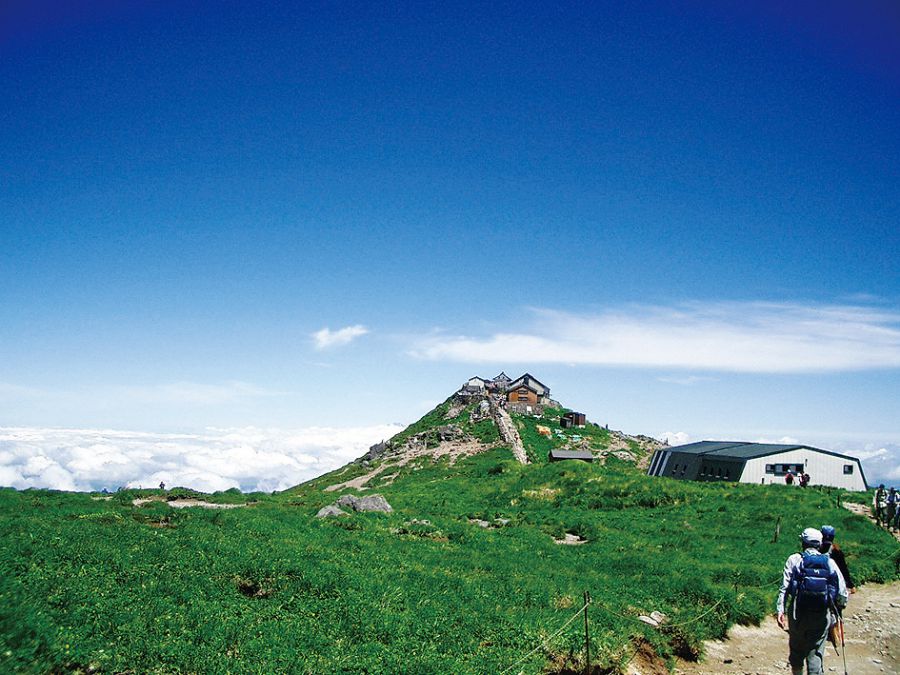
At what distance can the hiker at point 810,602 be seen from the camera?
38.7 feet

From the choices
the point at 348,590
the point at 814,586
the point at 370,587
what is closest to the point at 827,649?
the point at 814,586

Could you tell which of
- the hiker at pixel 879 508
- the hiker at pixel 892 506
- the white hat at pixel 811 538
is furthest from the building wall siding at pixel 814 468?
the white hat at pixel 811 538

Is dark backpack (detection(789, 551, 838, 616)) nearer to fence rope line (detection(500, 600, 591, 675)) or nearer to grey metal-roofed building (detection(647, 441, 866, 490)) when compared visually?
fence rope line (detection(500, 600, 591, 675))

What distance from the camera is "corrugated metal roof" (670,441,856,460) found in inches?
2448

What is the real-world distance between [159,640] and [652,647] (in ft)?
39.8

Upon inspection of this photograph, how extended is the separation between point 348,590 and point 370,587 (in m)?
0.69

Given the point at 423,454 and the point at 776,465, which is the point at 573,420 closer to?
the point at 423,454

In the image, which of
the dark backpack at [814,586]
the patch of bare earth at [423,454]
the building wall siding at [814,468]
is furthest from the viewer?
the patch of bare earth at [423,454]

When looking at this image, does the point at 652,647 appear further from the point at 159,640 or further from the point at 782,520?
the point at 782,520

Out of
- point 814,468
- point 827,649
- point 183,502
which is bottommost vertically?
point 827,649

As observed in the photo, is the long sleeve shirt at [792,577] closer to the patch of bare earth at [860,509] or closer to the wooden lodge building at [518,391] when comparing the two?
the patch of bare earth at [860,509]

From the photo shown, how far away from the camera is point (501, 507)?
4266 centimetres

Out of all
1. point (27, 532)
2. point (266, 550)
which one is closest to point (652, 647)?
point (266, 550)

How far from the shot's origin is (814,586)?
11.8 m
